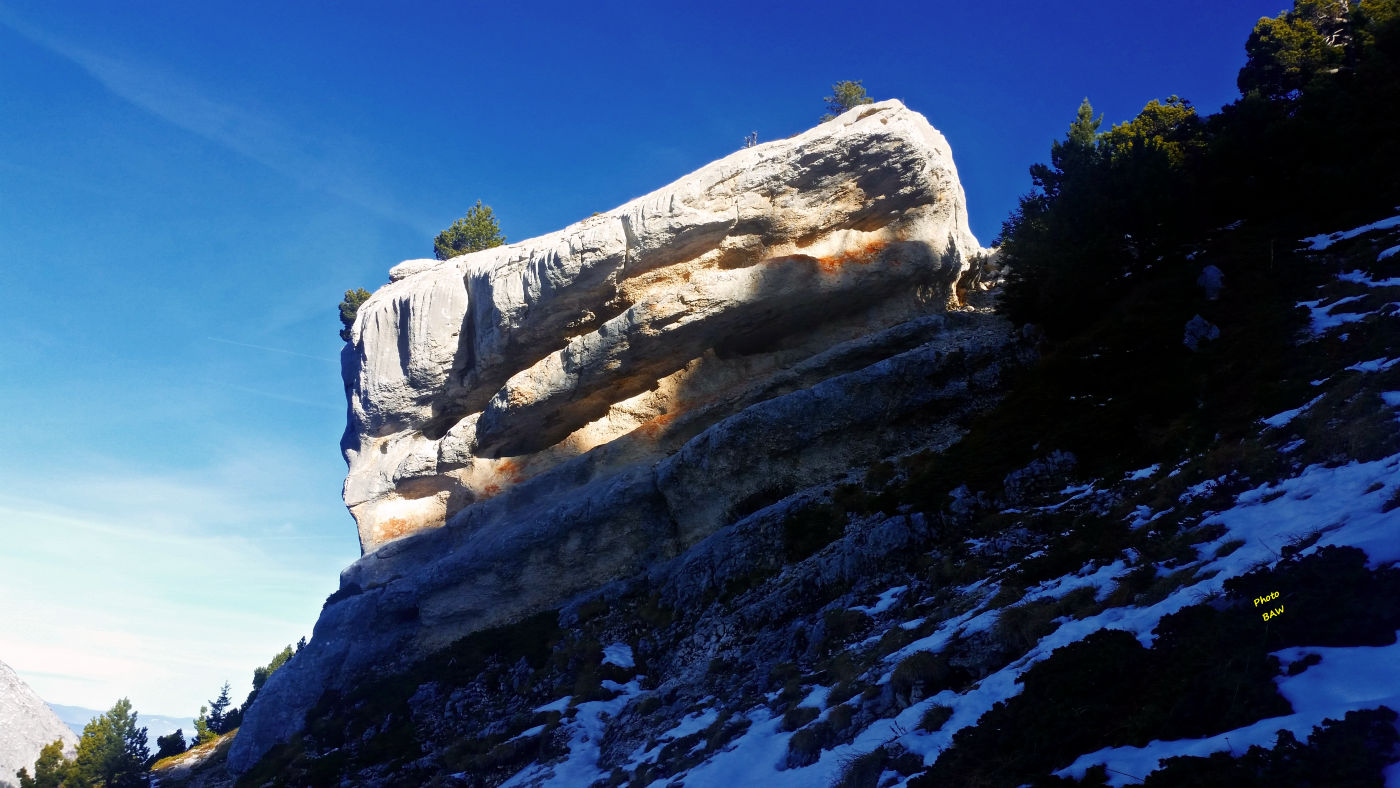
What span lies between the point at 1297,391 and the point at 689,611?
1528 cm

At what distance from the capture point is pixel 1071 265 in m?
27.3

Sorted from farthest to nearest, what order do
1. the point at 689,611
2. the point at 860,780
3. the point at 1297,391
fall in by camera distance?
→ the point at 689,611 < the point at 1297,391 < the point at 860,780

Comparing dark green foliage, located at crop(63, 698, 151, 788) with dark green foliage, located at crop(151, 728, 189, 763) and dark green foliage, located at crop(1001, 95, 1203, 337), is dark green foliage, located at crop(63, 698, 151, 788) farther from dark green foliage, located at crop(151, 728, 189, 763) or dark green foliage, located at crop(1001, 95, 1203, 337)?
dark green foliage, located at crop(1001, 95, 1203, 337)

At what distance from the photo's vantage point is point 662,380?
3559 centimetres

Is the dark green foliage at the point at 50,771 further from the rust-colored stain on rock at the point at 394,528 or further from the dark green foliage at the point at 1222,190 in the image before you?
the dark green foliage at the point at 1222,190

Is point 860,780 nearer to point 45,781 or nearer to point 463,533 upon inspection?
point 463,533

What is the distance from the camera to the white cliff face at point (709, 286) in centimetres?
3391

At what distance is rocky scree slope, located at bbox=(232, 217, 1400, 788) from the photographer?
8.85m

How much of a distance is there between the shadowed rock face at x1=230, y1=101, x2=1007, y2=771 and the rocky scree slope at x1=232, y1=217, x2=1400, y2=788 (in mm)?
1695

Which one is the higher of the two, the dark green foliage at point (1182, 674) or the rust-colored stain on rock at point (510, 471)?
the rust-colored stain on rock at point (510, 471)

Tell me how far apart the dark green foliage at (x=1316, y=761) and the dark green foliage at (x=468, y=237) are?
65.1 metres

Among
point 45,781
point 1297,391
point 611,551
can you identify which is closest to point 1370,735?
point 1297,391

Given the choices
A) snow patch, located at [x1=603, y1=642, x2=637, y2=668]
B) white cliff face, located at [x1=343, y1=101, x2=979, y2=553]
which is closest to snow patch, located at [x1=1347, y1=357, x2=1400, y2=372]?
snow patch, located at [x1=603, y1=642, x2=637, y2=668]

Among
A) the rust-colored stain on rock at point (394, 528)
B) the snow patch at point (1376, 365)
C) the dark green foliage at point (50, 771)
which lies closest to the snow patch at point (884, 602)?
the snow patch at point (1376, 365)
